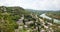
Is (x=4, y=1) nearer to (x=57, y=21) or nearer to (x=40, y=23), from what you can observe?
(x=40, y=23)

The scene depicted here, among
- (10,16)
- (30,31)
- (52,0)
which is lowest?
(30,31)

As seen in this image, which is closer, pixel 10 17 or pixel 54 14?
pixel 10 17

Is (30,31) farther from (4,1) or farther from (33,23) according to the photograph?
(4,1)

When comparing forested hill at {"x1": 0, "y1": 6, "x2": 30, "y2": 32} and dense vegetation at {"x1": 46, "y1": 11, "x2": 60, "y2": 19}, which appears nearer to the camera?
forested hill at {"x1": 0, "y1": 6, "x2": 30, "y2": 32}

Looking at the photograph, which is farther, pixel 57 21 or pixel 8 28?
pixel 57 21

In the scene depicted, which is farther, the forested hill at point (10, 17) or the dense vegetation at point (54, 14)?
the dense vegetation at point (54, 14)

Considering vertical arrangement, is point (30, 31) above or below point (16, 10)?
below

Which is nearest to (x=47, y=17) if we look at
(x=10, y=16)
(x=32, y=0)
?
(x=32, y=0)

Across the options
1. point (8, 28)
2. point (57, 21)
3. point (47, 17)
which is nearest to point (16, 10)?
point (8, 28)

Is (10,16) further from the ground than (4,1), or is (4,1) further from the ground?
(4,1)
